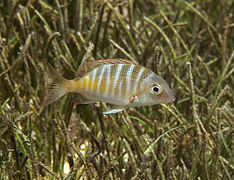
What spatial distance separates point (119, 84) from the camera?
1.97 metres

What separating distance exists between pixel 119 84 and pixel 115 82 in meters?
0.03

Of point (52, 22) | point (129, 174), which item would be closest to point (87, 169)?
point (129, 174)

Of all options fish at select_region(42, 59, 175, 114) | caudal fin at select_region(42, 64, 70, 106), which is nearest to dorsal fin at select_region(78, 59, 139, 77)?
fish at select_region(42, 59, 175, 114)

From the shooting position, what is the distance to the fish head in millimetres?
1997

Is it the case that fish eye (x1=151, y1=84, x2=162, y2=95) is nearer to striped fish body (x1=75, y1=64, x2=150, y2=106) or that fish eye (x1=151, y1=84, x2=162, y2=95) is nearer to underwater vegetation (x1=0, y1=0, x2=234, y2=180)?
striped fish body (x1=75, y1=64, x2=150, y2=106)

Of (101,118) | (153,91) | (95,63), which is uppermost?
(95,63)

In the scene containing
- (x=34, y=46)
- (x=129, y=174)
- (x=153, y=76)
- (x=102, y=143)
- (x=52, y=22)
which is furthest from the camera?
(x=52, y=22)

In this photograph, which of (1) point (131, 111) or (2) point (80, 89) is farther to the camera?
(1) point (131, 111)

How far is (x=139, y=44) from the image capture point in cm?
393

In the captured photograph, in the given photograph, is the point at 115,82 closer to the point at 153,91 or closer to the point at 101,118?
the point at 153,91

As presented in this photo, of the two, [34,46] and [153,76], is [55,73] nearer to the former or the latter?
[153,76]

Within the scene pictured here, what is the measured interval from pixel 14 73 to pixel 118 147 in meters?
1.37

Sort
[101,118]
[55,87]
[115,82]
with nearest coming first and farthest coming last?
[115,82] < [55,87] < [101,118]

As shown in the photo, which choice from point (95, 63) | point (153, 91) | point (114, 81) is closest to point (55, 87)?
point (95, 63)
